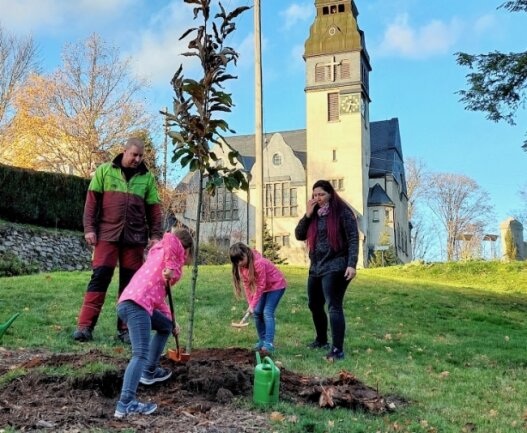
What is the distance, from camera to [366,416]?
4.26m

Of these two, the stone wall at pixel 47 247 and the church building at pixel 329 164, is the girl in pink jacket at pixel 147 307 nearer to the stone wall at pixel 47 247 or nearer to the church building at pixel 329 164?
the stone wall at pixel 47 247

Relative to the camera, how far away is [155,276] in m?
4.21

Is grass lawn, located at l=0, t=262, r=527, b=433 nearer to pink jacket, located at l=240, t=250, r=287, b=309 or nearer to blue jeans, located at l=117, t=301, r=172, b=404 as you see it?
pink jacket, located at l=240, t=250, r=287, b=309

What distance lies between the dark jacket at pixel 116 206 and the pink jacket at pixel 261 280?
1.15m

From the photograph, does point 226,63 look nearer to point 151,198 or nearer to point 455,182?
point 151,198

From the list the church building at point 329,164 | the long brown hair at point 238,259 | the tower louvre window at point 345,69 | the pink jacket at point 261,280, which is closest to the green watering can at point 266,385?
the long brown hair at point 238,259

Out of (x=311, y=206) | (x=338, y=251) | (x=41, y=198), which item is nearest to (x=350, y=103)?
(x=41, y=198)

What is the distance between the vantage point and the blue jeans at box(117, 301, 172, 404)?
3914 millimetres

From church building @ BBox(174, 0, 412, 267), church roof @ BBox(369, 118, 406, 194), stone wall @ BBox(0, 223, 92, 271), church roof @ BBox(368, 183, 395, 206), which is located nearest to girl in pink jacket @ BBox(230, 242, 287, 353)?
stone wall @ BBox(0, 223, 92, 271)

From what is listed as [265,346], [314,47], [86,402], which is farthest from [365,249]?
[86,402]

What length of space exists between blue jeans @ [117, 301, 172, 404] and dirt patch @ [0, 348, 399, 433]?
0.70 feet

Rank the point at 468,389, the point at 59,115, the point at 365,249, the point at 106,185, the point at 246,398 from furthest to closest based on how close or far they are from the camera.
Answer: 1. the point at 365,249
2. the point at 59,115
3. the point at 106,185
4. the point at 468,389
5. the point at 246,398

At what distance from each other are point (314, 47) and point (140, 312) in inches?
1796

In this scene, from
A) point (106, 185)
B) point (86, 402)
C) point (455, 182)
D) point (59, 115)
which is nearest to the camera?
point (86, 402)
